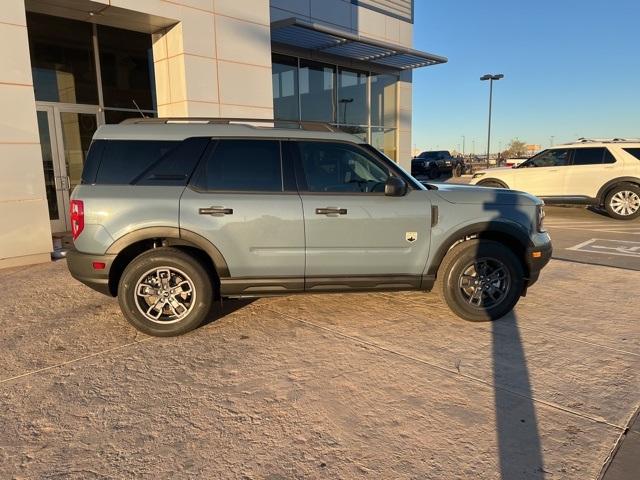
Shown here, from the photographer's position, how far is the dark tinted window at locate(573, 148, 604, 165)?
476 inches

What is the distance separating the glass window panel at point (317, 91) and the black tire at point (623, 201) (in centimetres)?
859

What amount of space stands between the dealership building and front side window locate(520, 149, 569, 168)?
18.9 feet

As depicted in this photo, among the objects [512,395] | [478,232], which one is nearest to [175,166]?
[478,232]

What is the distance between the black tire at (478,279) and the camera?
181 inches

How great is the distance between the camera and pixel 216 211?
4.30 meters

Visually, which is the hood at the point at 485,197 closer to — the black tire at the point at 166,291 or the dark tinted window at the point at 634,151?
the black tire at the point at 166,291

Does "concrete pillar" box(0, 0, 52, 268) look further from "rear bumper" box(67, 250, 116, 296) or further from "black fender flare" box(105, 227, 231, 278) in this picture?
"black fender flare" box(105, 227, 231, 278)

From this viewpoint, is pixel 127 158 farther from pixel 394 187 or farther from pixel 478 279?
pixel 478 279

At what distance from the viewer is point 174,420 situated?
9.87 ft

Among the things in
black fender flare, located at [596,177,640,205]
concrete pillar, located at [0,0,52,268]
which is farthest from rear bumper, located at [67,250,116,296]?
black fender flare, located at [596,177,640,205]

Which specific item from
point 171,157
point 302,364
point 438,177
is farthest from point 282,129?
point 438,177

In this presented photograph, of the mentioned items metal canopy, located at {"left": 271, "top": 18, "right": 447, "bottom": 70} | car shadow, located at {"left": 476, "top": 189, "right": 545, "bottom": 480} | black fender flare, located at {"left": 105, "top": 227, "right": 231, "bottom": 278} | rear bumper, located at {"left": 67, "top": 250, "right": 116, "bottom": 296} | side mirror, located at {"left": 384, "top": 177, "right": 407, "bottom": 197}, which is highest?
Answer: metal canopy, located at {"left": 271, "top": 18, "right": 447, "bottom": 70}

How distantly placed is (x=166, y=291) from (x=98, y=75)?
7536mm

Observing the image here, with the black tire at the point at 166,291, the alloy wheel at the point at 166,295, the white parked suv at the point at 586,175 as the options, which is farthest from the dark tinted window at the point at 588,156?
the alloy wheel at the point at 166,295
